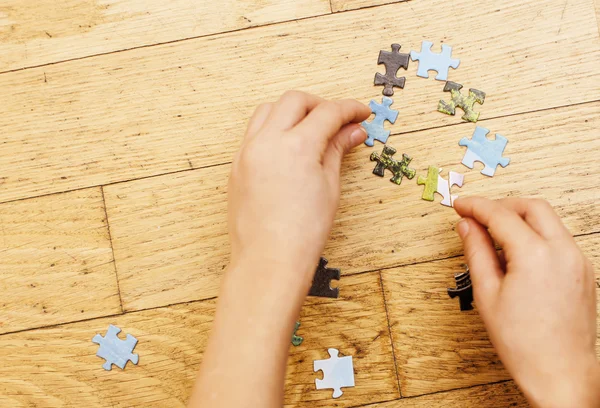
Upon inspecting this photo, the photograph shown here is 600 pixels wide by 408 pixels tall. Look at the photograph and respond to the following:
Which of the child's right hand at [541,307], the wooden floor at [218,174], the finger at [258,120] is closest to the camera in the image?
the child's right hand at [541,307]

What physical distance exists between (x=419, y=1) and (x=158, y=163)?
2.37 feet

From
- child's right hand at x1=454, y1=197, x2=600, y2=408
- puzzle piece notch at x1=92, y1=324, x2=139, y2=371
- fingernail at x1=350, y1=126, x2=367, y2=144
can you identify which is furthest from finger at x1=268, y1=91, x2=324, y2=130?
puzzle piece notch at x1=92, y1=324, x2=139, y2=371

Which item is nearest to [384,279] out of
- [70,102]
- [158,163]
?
[158,163]

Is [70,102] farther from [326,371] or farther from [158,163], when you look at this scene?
[326,371]

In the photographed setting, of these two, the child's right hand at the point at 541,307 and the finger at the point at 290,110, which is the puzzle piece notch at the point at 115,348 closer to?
the finger at the point at 290,110

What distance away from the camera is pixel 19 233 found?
1.25 metres

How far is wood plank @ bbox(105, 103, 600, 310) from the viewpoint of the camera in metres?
1.20

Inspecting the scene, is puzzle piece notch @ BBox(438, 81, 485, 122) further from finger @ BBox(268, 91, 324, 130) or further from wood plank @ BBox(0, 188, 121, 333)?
wood plank @ BBox(0, 188, 121, 333)

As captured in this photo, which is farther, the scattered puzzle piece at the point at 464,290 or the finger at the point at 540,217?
the scattered puzzle piece at the point at 464,290

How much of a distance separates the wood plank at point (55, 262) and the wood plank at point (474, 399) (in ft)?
2.26

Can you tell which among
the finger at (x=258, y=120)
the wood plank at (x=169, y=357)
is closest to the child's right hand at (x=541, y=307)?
the wood plank at (x=169, y=357)

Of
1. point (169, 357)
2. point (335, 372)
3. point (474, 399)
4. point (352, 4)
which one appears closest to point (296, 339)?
point (335, 372)

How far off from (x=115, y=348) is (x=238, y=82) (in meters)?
0.67

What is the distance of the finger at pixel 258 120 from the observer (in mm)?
1084
